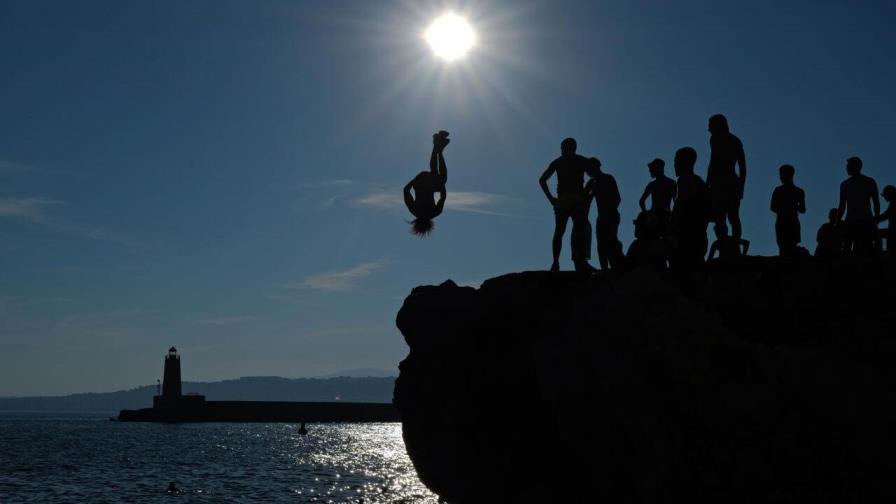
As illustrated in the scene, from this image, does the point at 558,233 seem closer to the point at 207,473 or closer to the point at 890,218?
the point at 890,218

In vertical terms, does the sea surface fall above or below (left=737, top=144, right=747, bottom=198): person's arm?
below

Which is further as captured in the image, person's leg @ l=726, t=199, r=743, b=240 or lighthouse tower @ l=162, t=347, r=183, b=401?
lighthouse tower @ l=162, t=347, r=183, b=401

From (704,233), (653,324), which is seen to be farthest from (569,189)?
(653,324)

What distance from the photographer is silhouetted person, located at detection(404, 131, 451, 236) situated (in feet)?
41.4

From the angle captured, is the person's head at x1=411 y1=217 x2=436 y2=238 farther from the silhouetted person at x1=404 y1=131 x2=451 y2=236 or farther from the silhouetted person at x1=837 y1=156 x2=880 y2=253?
the silhouetted person at x1=837 y1=156 x2=880 y2=253

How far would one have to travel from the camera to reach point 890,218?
12812mm

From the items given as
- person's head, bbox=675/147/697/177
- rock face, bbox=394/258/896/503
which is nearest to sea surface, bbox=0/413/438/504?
rock face, bbox=394/258/896/503

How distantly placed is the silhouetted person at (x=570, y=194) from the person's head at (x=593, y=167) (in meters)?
0.07

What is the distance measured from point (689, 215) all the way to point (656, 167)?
3.38 feet

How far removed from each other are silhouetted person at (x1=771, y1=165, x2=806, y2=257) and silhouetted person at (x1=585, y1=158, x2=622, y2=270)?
2.57 meters

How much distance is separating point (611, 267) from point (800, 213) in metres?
3.13

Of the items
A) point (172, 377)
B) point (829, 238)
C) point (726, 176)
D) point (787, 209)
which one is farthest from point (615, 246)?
point (172, 377)

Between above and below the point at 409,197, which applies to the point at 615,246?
below

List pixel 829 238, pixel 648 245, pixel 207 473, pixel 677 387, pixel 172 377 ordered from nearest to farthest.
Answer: pixel 677 387
pixel 648 245
pixel 829 238
pixel 207 473
pixel 172 377
